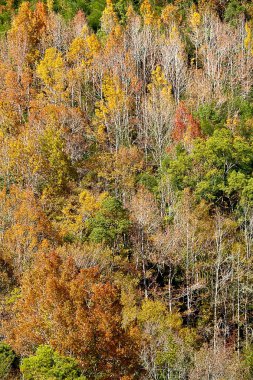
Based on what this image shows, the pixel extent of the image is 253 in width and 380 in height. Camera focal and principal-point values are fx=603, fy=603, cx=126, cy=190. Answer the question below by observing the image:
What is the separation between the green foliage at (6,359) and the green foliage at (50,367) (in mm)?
2936

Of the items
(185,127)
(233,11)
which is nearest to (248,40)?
(233,11)

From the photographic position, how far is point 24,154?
50.5 m

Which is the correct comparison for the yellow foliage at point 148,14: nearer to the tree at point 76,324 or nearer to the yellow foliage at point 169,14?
the yellow foliage at point 169,14

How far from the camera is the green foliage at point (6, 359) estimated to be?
29672 mm

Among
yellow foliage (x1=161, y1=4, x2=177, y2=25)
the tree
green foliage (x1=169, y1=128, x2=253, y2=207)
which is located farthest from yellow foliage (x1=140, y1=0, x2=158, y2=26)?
the tree

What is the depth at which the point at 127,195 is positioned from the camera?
51.1m

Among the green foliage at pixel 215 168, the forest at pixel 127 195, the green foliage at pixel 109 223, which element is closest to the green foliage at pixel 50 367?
the forest at pixel 127 195

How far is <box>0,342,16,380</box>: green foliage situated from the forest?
90mm

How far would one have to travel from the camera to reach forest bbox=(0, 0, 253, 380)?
31391 mm

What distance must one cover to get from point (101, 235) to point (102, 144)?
718 inches

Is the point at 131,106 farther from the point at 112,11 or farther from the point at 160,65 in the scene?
the point at 112,11

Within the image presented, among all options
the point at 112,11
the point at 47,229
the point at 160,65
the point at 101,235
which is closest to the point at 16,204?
the point at 47,229

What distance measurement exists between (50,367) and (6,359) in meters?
4.58

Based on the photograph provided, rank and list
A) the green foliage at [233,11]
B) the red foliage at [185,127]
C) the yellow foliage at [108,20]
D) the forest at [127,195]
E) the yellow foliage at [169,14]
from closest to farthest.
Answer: the forest at [127,195], the red foliage at [185,127], the yellow foliage at [108,20], the yellow foliage at [169,14], the green foliage at [233,11]
